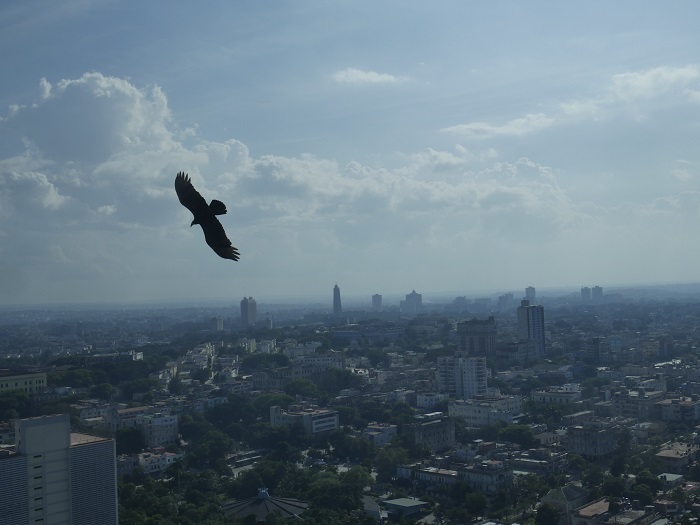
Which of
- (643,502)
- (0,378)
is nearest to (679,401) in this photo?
(643,502)

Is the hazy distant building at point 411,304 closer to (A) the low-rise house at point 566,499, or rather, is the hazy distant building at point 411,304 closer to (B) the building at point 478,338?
(B) the building at point 478,338

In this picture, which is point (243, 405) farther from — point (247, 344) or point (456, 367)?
point (247, 344)

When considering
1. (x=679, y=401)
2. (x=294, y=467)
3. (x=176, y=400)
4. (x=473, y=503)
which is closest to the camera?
(x=473, y=503)

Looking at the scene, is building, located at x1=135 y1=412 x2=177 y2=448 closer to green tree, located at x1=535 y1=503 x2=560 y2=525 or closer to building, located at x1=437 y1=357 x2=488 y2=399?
building, located at x1=437 y1=357 x2=488 y2=399

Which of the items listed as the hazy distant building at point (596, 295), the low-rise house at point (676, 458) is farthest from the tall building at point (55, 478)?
the hazy distant building at point (596, 295)

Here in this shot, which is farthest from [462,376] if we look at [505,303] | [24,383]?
[505,303]

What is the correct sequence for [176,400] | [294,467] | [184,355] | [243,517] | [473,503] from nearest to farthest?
1. [243,517]
2. [473,503]
3. [294,467]
4. [176,400]
5. [184,355]

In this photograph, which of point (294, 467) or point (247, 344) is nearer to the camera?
point (294, 467)
